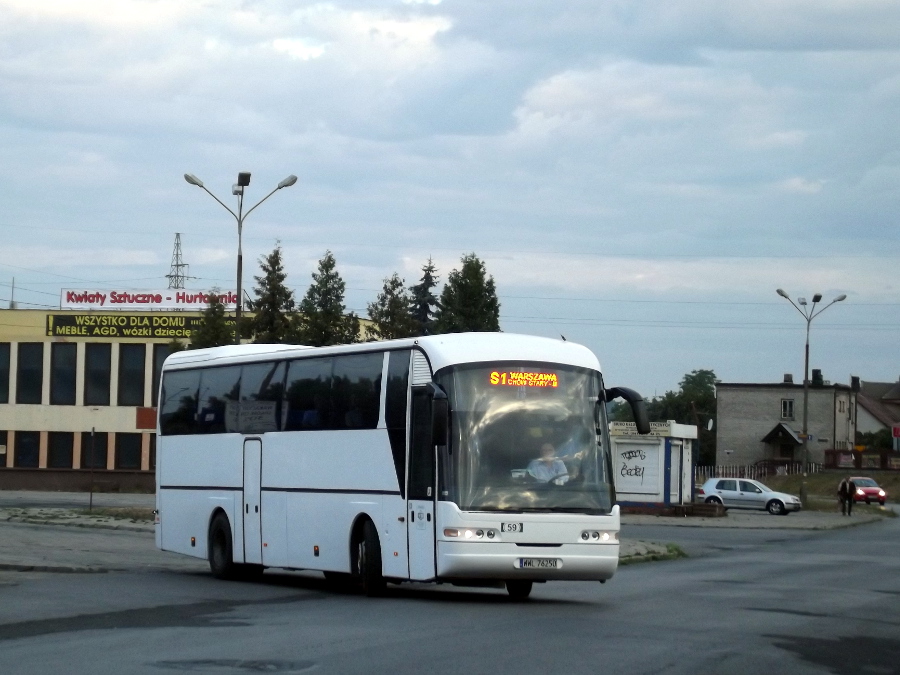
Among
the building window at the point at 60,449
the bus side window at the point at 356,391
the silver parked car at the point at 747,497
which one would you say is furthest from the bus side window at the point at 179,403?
the building window at the point at 60,449

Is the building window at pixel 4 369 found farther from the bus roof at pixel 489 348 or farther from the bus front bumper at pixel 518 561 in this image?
the bus front bumper at pixel 518 561

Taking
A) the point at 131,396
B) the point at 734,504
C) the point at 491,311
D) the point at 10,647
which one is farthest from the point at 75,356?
the point at 10,647

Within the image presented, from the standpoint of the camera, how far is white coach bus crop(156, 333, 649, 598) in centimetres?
1573

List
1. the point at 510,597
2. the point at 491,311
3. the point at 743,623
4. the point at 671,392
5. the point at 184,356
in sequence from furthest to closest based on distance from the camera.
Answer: the point at 671,392
the point at 491,311
the point at 184,356
the point at 510,597
the point at 743,623

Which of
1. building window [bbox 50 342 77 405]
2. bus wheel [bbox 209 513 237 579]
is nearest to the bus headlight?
bus wheel [bbox 209 513 237 579]

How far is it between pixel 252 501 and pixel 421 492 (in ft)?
15.1

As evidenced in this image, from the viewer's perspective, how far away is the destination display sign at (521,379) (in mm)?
16422

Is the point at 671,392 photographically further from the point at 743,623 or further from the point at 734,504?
the point at 743,623

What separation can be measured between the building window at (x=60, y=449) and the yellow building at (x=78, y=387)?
0.05m

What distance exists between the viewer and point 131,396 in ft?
232

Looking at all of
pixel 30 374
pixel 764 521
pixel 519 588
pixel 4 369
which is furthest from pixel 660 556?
pixel 4 369

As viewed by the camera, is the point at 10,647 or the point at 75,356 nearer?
the point at 10,647

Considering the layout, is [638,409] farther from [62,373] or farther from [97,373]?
[62,373]

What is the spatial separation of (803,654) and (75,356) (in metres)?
63.4
